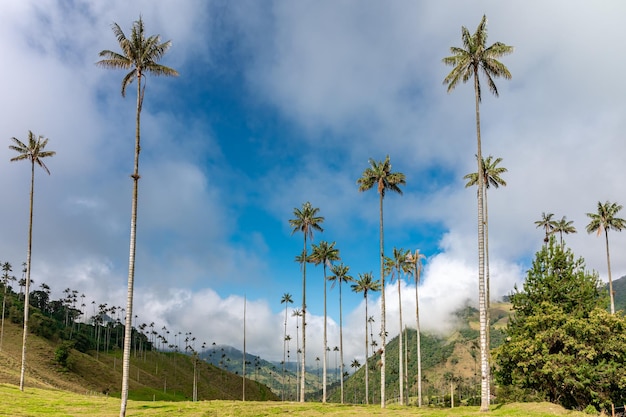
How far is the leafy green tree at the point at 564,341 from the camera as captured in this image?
3803cm

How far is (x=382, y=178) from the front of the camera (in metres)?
54.7

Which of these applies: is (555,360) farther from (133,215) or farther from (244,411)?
(133,215)

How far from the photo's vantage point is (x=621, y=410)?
41.1m

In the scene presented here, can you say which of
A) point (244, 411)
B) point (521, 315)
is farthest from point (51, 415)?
point (521, 315)

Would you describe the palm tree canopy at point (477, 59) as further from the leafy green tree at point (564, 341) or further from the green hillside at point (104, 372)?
the green hillside at point (104, 372)

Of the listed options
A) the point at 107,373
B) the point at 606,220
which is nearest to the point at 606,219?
the point at 606,220

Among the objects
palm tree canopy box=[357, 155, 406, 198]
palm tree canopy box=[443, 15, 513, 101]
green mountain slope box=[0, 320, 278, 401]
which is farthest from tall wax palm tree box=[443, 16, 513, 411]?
green mountain slope box=[0, 320, 278, 401]

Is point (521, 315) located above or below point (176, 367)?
above

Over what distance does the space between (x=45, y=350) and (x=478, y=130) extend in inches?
5634

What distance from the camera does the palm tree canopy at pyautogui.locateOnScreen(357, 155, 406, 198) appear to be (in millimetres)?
54531

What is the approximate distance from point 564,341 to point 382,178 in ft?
90.1

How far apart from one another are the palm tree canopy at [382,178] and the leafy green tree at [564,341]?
19.1 metres

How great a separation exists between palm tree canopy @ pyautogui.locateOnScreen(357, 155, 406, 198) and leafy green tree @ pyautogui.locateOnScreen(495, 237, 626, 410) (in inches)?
752

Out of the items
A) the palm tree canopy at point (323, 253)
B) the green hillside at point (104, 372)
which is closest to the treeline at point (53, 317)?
the green hillside at point (104, 372)
